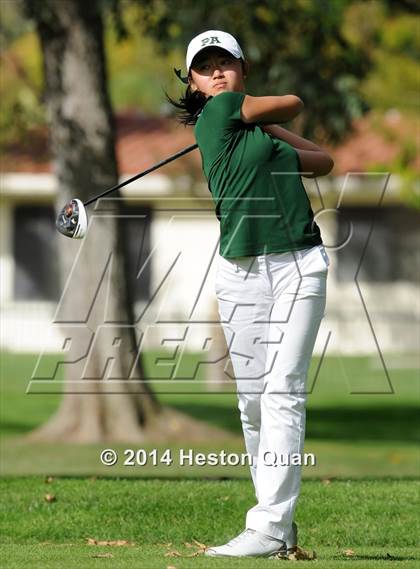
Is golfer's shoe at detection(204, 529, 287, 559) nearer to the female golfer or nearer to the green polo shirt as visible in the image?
the female golfer

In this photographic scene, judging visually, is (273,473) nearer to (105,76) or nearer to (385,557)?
(385,557)

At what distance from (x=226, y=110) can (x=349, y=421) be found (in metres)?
14.3

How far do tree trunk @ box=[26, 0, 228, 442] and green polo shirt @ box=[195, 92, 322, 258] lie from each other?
970 centimetres

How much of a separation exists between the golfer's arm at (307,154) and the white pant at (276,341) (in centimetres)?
37

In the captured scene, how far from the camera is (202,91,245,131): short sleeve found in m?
6.83

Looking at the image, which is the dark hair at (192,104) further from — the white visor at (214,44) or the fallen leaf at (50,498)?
the fallen leaf at (50,498)

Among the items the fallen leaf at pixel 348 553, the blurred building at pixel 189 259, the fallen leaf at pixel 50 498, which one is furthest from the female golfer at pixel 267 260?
the blurred building at pixel 189 259

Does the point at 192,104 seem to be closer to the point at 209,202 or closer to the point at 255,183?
the point at 255,183

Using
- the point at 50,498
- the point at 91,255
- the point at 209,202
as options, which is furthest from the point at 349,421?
the point at 50,498

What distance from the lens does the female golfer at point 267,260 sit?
6832 mm

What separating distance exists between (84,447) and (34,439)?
0.81m

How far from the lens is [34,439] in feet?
55.1

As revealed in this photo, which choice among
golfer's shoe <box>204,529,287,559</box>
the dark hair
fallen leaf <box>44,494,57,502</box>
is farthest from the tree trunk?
golfer's shoe <box>204,529,287,559</box>

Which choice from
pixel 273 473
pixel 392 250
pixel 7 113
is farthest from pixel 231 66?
pixel 392 250
